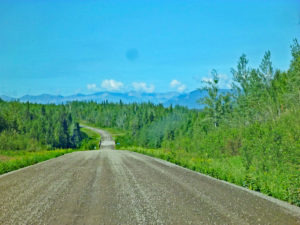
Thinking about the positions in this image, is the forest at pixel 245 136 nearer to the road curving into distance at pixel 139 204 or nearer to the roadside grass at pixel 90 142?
the road curving into distance at pixel 139 204

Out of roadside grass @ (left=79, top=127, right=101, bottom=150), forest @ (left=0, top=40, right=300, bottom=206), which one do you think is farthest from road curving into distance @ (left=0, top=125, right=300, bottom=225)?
roadside grass @ (left=79, top=127, right=101, bottom=150)

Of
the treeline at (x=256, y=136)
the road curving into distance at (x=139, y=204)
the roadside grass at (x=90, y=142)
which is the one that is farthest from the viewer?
the roadside grass at (x=90, y=142)

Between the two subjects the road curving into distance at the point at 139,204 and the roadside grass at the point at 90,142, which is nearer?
the road curving into distance at the point at 139,204

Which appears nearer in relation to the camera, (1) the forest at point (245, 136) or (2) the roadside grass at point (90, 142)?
(1) the forest at point (245, 136)

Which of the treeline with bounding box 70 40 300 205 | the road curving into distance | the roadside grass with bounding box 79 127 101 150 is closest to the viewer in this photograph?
the road curving into distance

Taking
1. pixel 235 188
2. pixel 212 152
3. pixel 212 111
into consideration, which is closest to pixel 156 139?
pixel 212 111

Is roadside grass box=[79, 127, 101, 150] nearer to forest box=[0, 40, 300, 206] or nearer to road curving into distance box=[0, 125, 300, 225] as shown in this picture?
forest box=[0, 40, 300, 206]

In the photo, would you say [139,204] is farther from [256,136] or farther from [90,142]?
[90,142]

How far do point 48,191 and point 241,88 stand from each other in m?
35.9

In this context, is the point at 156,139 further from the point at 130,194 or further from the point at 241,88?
the point at 130,194

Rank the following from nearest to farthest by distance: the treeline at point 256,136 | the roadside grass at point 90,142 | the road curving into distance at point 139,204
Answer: the road curving into distance at point 139,204 → the treeline at point 256,136 → the roadside grass at point 90,142

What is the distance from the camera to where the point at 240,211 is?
22.1ft

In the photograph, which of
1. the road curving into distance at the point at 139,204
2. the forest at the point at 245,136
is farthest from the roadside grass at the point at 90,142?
the road curving into distance at the point at 139,204

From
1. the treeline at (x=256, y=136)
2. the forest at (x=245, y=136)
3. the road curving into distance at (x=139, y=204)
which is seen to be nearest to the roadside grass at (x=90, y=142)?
the forest at (x=245, y=136)
